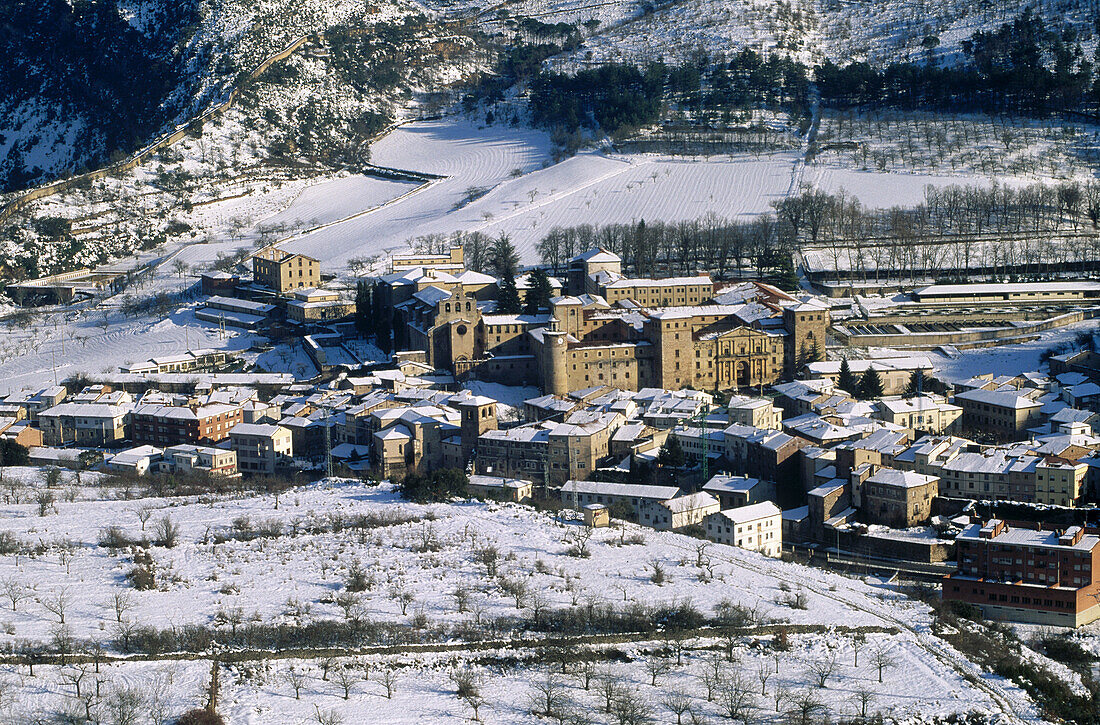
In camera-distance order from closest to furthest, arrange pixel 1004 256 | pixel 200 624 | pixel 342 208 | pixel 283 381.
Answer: pixel 200 624 → pixel 283 381 → pixel 1004 256 → pixel 342 208

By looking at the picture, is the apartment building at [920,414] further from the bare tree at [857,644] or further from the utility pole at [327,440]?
the bare tree at [857,644]

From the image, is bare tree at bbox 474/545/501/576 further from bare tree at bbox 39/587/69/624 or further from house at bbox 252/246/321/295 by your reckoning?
house at bbox 252/246/321/295

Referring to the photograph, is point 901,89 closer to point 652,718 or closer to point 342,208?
point 342,208

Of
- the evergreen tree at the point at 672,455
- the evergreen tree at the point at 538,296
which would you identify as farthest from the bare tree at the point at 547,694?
the evergreen tree at the point at 538,296

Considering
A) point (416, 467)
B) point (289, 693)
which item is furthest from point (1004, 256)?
point (289, 693)

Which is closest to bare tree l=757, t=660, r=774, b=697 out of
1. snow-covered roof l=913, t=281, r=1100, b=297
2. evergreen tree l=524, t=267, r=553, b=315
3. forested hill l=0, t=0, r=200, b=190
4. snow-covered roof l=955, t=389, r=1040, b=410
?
snow-covered roof l=955, t=389, r=1040, b=410
